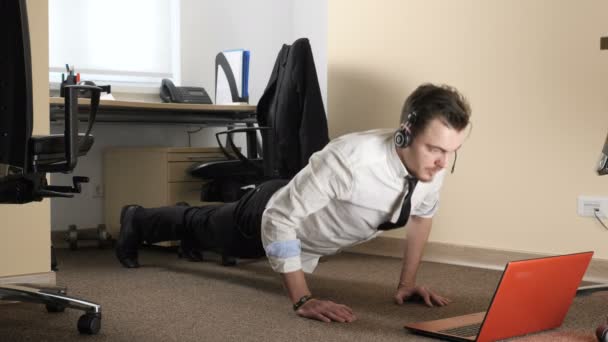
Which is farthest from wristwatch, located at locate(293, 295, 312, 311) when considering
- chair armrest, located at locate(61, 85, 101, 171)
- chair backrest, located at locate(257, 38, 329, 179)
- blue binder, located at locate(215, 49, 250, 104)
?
blue binder, located at locate(215, 49, 250, 104)

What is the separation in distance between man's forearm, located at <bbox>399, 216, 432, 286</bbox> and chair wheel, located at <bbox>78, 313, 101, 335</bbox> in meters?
0.91

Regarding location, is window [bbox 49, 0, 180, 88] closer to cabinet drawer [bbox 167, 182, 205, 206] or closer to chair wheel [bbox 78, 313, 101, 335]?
cabinet drawer [bbox 167, 182, 205, 206]

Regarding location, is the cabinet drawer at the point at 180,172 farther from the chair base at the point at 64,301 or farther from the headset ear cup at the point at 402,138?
the headset ear cup at the point at 402,138

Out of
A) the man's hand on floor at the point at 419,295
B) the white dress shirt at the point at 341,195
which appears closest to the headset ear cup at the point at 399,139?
the white dress shirt at the point at 341,195

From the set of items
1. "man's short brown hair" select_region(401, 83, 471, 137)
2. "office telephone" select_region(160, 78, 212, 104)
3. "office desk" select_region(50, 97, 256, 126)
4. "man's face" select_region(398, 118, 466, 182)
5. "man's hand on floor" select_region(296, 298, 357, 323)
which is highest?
"man's short brown hair" select_region(401, 83, 471, 137)

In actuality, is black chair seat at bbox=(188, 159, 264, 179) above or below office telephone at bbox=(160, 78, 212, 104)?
below

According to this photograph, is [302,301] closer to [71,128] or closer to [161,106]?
[71,128]

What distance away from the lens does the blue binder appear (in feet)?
13.3

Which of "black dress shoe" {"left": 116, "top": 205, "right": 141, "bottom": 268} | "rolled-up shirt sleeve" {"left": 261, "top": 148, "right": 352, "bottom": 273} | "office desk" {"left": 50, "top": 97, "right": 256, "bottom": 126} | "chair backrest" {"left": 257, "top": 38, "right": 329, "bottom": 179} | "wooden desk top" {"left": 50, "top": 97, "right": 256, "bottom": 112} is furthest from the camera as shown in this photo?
"office desk" {"left": 50, "top": 97, "right": 256, "bottom": 126}

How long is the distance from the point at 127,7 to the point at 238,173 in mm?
1372

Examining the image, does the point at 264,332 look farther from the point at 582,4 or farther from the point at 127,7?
the point at 127,7

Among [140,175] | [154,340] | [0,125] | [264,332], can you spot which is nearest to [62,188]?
[0,125]

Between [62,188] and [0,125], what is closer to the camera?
[0,125]

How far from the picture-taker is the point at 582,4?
9.46ft
